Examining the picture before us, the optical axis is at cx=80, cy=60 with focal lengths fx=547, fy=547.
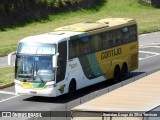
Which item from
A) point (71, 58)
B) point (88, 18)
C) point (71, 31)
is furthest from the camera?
point (88, 18)

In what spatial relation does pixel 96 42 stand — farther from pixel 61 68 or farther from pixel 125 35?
pixel 61 68

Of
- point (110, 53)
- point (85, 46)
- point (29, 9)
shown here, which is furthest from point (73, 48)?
point (29, 9)

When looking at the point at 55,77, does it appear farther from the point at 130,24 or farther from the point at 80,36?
the point at 130,24

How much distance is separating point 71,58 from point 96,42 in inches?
105

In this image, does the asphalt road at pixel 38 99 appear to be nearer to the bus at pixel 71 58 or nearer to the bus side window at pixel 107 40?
the bus at pixel 71 58

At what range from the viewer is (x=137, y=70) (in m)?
32.5

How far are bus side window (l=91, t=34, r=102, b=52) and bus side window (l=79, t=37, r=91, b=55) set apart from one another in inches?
14.6

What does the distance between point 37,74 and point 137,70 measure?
10098 millimetres

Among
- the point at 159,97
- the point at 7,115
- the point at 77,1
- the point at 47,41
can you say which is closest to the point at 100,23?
the point at 47,41

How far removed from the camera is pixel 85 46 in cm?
2612

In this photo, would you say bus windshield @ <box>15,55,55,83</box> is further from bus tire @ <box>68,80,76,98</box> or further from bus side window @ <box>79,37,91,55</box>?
bus side window @ <box>79,37,91,55</box>

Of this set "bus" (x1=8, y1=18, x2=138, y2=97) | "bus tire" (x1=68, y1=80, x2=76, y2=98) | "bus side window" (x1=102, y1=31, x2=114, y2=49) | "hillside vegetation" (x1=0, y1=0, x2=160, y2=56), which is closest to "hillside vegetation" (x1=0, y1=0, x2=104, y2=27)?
"hillside vegetation" (x1=0, y1=0, x2=160, y2=56)

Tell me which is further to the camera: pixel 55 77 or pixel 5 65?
pixel 5 65

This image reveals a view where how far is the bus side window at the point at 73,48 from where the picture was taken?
2478 cm
